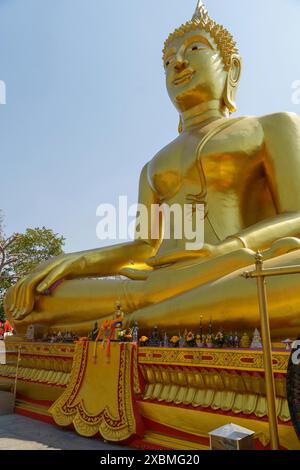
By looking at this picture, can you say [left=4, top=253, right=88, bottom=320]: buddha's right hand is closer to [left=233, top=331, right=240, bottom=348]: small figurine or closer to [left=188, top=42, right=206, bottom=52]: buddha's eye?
[left=233, top=331, right=240, bottom=348]: small figurine

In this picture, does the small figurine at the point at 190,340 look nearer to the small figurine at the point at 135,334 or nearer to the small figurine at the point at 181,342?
the small figurine at the point at 181,342

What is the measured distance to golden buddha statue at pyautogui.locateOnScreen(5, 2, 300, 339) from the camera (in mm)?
3402

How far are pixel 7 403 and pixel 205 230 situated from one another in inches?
110

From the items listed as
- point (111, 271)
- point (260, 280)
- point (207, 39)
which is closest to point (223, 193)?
point (111, 271)

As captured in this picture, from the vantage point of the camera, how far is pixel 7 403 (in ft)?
14.0

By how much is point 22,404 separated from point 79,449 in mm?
1597

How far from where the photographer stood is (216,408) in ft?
9.32

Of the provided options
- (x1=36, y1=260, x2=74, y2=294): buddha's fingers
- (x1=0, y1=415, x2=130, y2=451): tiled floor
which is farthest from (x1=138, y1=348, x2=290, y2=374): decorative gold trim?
(x1=36, y1=260, x2=74, y2=294): buddha's fingers

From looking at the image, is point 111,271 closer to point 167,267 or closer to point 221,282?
point 167,267

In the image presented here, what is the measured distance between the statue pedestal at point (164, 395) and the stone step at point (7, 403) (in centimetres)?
37

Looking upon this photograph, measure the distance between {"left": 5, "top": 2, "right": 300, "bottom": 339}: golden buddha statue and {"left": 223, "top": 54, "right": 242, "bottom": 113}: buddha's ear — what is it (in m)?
0.01

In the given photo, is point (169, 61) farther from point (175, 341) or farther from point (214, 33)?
point (175, 341)

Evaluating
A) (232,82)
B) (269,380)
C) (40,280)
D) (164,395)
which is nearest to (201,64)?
(232,82)

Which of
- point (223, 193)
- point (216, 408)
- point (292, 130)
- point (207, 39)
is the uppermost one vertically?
point (207, 39)
